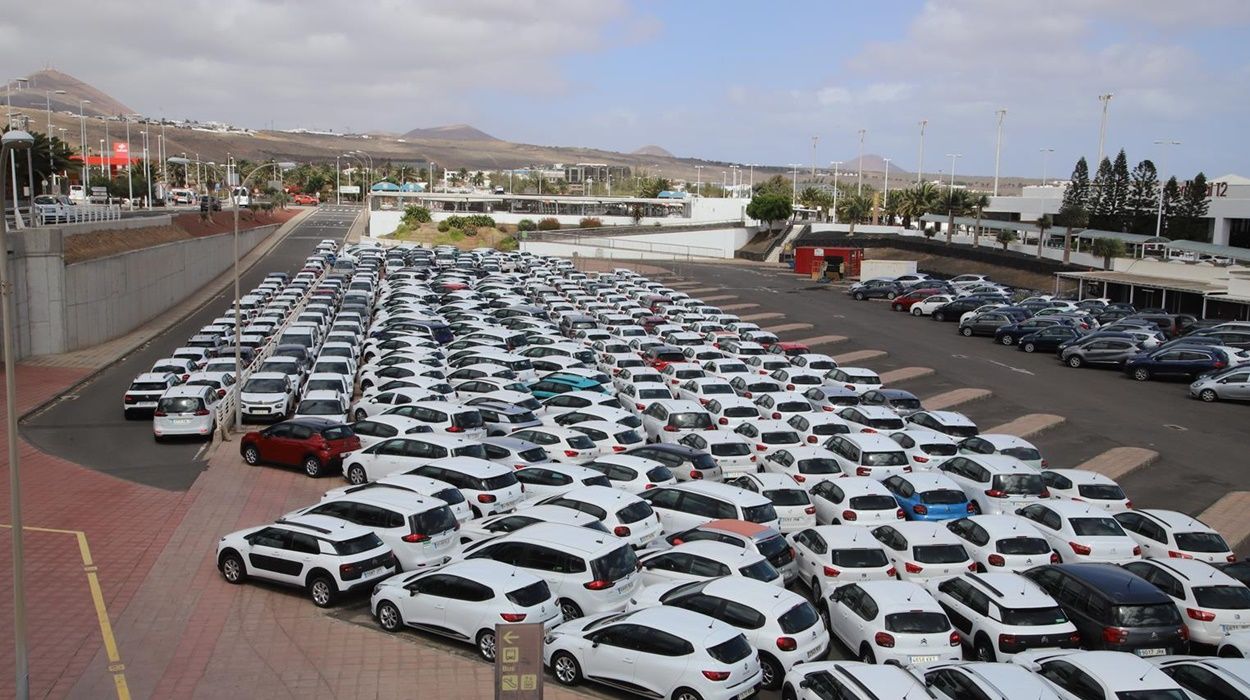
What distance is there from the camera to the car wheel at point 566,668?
12.8 meters

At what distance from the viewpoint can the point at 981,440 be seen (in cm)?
2314

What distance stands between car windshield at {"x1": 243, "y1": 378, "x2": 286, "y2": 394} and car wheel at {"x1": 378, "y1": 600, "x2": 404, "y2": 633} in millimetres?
14455

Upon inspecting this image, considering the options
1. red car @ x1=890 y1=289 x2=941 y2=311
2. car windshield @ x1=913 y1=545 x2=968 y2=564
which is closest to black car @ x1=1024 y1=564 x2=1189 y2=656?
car windshield @ x1=913 y1=545 x2=968 y2=564

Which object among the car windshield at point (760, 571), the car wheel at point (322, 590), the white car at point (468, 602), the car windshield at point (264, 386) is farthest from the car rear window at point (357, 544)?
the car windshield at point (264, 386)

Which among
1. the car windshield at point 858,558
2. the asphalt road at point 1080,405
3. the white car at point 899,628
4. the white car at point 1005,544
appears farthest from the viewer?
Result: the asphalt road at point 1080,405

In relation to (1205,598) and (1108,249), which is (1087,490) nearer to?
(1205,598)

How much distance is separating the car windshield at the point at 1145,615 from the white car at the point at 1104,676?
2.07 metres

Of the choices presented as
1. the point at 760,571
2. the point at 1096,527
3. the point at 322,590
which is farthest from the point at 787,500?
the point at 322,590

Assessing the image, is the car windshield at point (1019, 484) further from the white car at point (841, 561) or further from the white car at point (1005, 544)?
the white car at point (841, 561)

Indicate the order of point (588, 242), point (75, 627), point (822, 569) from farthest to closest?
point (588, 242) < point (822, 569) < point (75, 627)

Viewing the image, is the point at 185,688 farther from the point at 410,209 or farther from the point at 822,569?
the point at 410,209

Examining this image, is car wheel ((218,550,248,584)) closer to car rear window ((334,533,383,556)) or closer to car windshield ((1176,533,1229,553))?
car rear window ((334,533,383,556))

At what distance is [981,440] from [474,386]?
533 inches

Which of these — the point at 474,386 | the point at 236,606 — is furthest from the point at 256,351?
the point at 236,606
